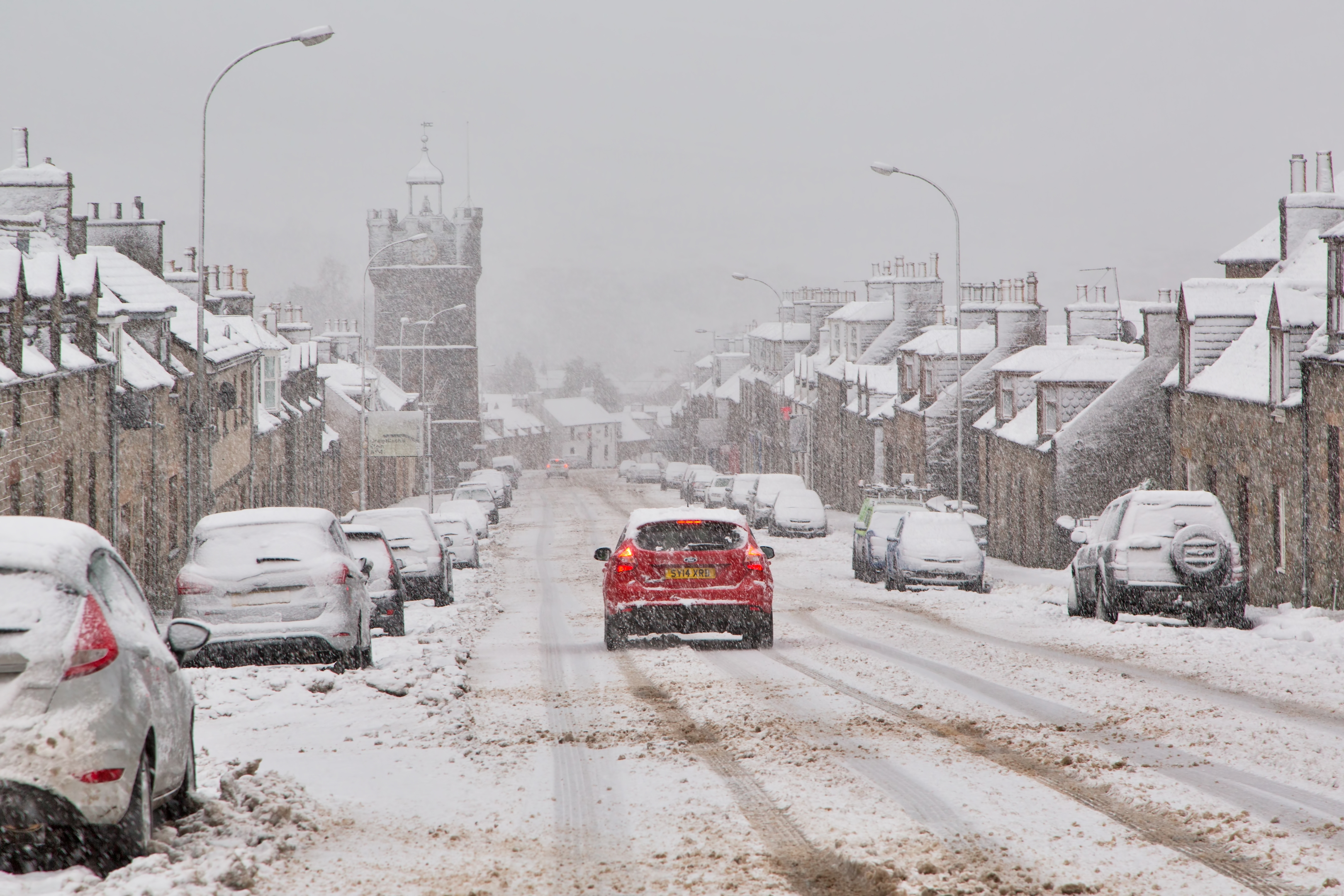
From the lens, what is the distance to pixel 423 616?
2275 cm

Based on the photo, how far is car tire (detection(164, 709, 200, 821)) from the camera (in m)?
7.22

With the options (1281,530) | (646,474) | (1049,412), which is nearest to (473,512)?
(1049,412)

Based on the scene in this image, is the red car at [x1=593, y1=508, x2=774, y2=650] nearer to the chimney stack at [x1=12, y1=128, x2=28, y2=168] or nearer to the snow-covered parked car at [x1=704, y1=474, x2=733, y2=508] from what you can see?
the chimney stack at [x1=12, y1=128, x2=28, y2=168]

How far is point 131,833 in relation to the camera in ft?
19.9

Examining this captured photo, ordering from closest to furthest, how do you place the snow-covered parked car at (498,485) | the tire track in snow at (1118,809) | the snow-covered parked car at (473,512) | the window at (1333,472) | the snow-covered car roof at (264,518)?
the tire track in snow at (1118,809), the snow-covered car roof at (264,518), the window at (1333,472), the snow-covered parked car at (473,512), the snow-covered parked car at (498,485)

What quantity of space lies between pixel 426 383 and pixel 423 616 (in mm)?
88528

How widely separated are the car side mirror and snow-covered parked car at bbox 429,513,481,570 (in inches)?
1088

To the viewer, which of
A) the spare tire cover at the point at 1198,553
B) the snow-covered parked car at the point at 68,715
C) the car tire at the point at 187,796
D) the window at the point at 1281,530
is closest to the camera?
the snow-covered parked car at the point at 68,715

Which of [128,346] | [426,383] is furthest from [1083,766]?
[426,383]

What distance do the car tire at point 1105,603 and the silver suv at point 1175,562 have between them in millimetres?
18

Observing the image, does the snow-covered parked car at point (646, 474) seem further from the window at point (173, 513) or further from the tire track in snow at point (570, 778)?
the tire track in snow at point (570, 778)

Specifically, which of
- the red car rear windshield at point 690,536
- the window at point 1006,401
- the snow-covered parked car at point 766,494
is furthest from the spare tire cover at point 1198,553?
the snow-covered parked car at point 766,494

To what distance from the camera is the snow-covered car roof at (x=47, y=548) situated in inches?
236

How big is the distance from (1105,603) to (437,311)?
9494 centimetres
